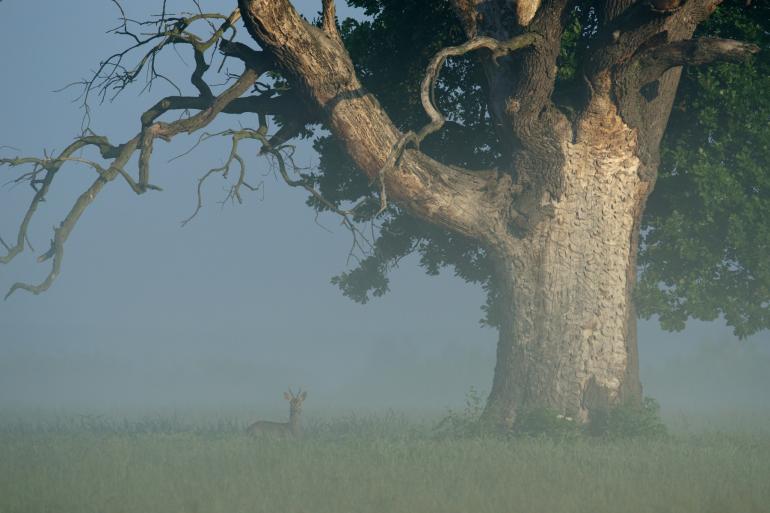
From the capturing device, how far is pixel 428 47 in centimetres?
2025

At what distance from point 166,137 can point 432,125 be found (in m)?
5.48

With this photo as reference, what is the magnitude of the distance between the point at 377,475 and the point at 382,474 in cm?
8

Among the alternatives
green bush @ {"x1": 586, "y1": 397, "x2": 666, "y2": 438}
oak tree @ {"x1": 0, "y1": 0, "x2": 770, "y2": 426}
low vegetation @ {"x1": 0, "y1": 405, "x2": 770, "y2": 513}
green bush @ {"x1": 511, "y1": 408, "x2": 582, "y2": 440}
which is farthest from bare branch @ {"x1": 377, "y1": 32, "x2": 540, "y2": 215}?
green bush @ {"x1": 586, "y1": 397, "x2": 666, "y2": 438}

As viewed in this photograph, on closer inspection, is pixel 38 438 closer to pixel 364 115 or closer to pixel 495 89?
pixel 364 115

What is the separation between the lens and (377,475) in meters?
11.8

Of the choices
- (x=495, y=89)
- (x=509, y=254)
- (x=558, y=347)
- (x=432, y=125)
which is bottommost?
(x=558, y=347)

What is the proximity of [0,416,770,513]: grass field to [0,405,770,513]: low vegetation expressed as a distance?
0.02 metres

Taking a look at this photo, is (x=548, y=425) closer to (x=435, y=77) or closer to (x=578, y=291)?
(x=578, y=291)

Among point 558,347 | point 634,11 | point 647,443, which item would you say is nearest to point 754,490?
point 647,443

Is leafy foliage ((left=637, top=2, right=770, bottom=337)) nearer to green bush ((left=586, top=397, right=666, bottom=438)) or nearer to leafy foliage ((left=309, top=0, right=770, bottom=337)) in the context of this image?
leafy foliage ((left=309, top=0, right=770, bottom=337))

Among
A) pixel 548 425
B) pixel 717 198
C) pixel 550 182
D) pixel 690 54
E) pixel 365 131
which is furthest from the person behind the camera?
pixel 717 198

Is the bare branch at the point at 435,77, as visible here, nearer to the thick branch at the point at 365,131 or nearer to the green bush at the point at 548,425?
the thick branch at the point at 365,131

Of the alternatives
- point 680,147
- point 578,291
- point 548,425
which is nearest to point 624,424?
point 548,425

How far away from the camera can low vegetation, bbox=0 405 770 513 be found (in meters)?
9.93
